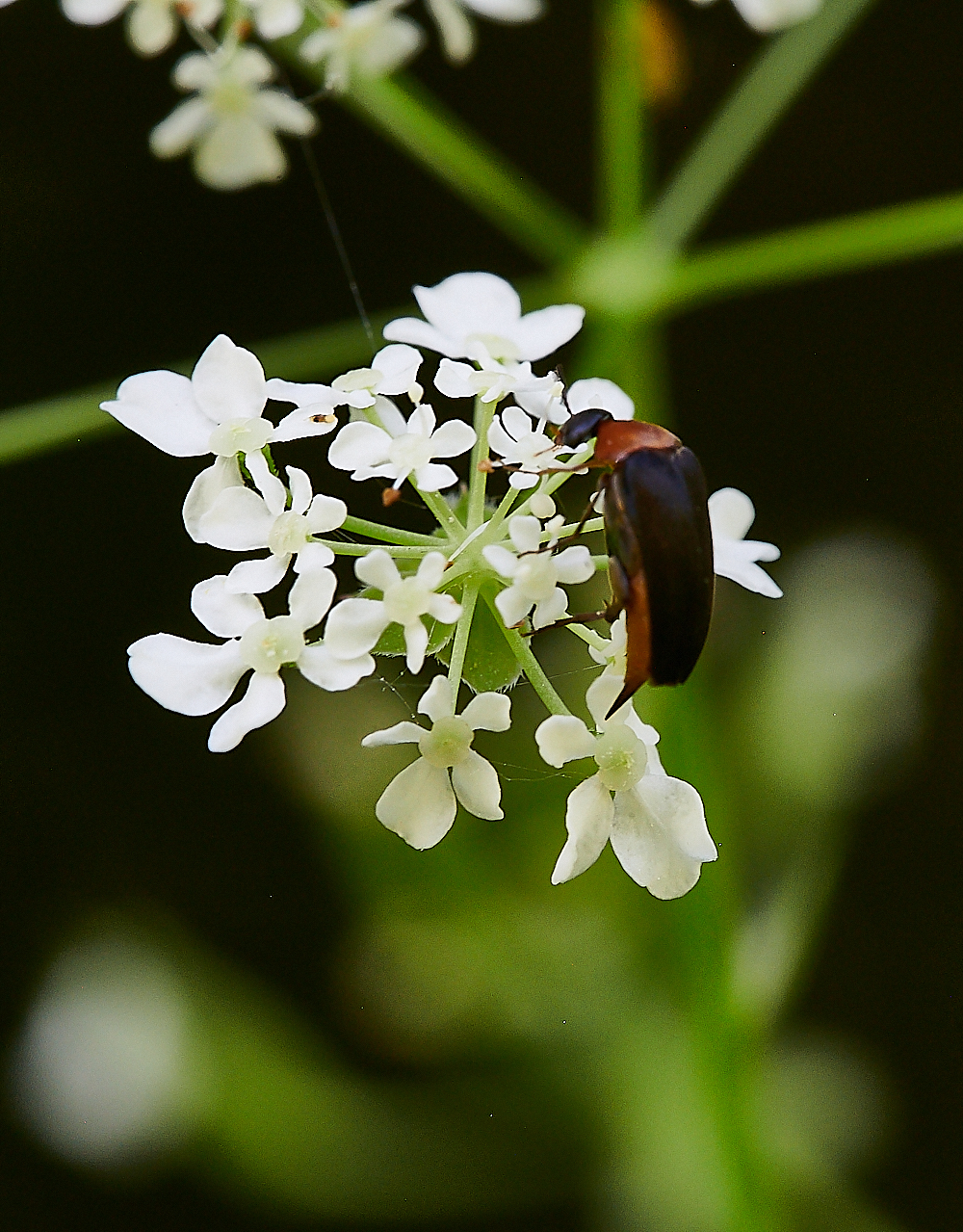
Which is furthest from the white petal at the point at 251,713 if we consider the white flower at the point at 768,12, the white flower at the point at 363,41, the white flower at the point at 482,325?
the white flower at the point at 768,12

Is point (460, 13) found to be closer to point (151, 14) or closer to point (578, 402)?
point (151, 14)

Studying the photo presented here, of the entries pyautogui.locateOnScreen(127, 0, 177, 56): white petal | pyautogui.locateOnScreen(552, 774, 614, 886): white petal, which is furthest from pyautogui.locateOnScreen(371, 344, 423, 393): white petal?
pyautogui.locateOnScreen(127, 0, 177, 56): white petal

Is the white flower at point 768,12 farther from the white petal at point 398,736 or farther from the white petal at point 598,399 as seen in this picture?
the white petal at point 398,736

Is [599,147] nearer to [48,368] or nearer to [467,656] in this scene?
[48,368]

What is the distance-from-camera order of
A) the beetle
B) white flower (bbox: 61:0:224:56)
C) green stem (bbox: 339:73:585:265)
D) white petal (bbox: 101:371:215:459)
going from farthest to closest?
green stem (bbox: 339:73:585:265), white flower (bbox: 61:0:224:56), white petal (bbox: 101:371:215:459), the beetle

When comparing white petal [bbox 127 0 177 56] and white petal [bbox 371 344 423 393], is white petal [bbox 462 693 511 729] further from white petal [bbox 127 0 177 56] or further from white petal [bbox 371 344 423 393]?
white petal [bbox 127 0 177 56]

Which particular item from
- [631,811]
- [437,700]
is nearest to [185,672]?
[437,700]
